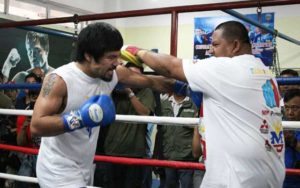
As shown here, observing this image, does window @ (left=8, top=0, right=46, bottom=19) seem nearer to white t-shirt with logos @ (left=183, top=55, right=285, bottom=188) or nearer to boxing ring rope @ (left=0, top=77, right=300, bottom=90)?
boxing ring rope @ (left=0, top=77, right=300, bottom=90)

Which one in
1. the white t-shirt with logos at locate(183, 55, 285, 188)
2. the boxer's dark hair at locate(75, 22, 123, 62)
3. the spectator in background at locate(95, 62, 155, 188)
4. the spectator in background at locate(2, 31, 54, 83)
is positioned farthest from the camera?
the spectator in background at locate(2, 31, 54, 83)

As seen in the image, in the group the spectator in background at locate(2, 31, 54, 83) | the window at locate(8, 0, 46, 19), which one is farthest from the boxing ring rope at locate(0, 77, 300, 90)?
the window at locate(8, 0, 46, 19)

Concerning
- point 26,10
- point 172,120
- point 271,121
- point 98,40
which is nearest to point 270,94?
point 271,121

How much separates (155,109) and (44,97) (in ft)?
5.01

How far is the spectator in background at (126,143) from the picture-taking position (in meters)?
2.88

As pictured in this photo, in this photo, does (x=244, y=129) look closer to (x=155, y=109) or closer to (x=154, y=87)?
(x=154, y=87)

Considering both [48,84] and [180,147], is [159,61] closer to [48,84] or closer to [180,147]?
[48,84]

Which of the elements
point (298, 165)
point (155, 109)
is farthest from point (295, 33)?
point (298, 165)

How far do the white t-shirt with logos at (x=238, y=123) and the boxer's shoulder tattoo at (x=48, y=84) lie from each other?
559 millimetres

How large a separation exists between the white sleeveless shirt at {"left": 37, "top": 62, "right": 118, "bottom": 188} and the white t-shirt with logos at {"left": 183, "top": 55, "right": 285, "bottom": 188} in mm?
484

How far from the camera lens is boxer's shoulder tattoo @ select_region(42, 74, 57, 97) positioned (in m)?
1.60

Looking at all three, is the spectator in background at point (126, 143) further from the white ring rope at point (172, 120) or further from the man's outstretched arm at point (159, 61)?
the man's outstretched arm at point (159, 61)

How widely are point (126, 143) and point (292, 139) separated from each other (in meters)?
Result: 1.19

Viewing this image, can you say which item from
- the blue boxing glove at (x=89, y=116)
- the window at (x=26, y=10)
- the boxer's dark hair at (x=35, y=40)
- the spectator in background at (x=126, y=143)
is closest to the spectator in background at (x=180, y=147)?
the spectator in background at (x=126, y=143)
